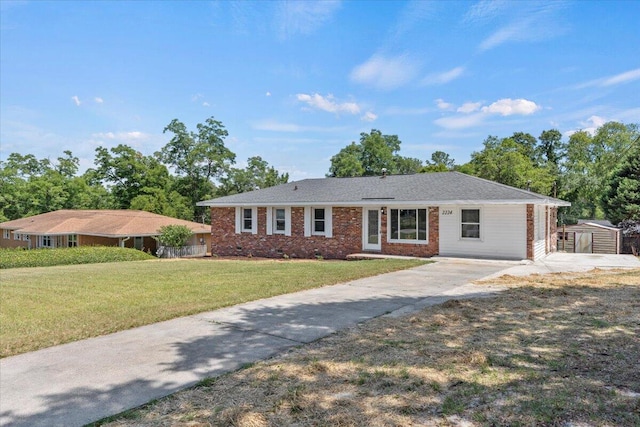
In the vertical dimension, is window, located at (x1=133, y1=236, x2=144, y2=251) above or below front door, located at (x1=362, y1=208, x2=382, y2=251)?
below

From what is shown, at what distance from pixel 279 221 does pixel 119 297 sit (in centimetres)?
1199

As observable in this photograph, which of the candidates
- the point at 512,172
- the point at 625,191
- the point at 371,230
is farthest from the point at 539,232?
the point at 512,172

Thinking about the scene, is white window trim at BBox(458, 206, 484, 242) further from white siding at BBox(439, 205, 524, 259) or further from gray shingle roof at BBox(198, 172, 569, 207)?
gray shingle roof at BBox(198, 172, 569, 207)

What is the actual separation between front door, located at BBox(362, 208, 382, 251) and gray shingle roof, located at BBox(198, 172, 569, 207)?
2.43ft

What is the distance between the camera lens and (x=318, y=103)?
3628cm

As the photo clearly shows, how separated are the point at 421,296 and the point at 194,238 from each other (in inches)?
977

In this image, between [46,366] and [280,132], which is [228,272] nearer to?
[46,366]

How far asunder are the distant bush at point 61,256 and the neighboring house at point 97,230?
3167mm

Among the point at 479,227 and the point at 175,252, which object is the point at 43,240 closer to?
the point at 175,252

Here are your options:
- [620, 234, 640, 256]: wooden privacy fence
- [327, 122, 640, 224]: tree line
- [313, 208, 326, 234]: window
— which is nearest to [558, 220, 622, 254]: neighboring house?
[620, 234, 640, 256]: wooden privacy fence

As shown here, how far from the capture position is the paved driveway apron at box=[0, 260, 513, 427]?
332 centimetres

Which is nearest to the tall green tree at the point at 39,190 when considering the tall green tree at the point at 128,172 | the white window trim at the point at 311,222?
the tall green tree at the point at 128,172

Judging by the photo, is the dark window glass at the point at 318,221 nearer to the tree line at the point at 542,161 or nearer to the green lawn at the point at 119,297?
the green lawn at the point at 119,297

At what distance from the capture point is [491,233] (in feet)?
48.7
